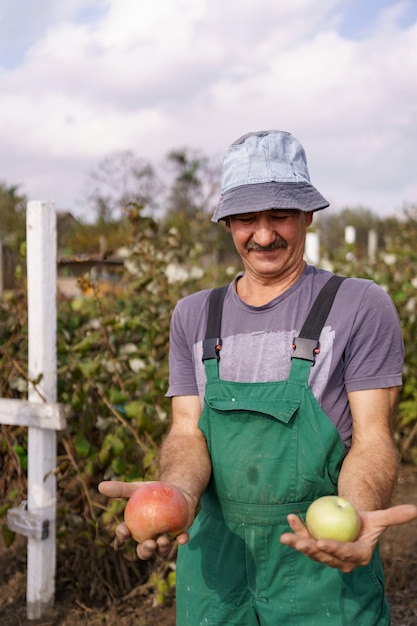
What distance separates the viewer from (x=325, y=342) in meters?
1.74

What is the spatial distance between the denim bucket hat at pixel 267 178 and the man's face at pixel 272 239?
59 millimetres

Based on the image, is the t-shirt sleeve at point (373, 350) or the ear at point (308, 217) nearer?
the t-shirt sleeve at point (373, 350)

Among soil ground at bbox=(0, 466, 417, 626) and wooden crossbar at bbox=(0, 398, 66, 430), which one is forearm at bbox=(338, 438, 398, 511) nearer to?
wooden crossbar at bbox=(0, 398, 66, 430)

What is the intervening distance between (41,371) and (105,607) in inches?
43.4

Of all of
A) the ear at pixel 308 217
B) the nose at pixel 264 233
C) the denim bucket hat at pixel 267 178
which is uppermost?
the denim bucket hat at pixel 267 178

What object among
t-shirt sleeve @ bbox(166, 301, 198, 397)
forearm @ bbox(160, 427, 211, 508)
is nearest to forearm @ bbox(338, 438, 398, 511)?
forearm @ bbox(160, 427, 211, 508)

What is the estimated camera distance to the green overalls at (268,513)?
1.70 m

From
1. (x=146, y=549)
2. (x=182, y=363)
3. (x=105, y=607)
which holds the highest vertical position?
(x=182, y=363)

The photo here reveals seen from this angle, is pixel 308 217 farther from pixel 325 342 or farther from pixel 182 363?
pixel 182 363

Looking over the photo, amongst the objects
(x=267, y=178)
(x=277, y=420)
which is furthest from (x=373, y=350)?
(x=267, y=178)

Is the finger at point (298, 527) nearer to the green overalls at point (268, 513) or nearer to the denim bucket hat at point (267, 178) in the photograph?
the green overalls at point (268, 513)

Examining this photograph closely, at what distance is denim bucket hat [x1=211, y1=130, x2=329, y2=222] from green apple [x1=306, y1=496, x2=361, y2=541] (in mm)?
725

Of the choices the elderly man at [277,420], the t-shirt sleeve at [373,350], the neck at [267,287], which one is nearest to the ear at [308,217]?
the elderly man at [277,420]

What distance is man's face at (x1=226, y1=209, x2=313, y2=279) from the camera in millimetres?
1856
